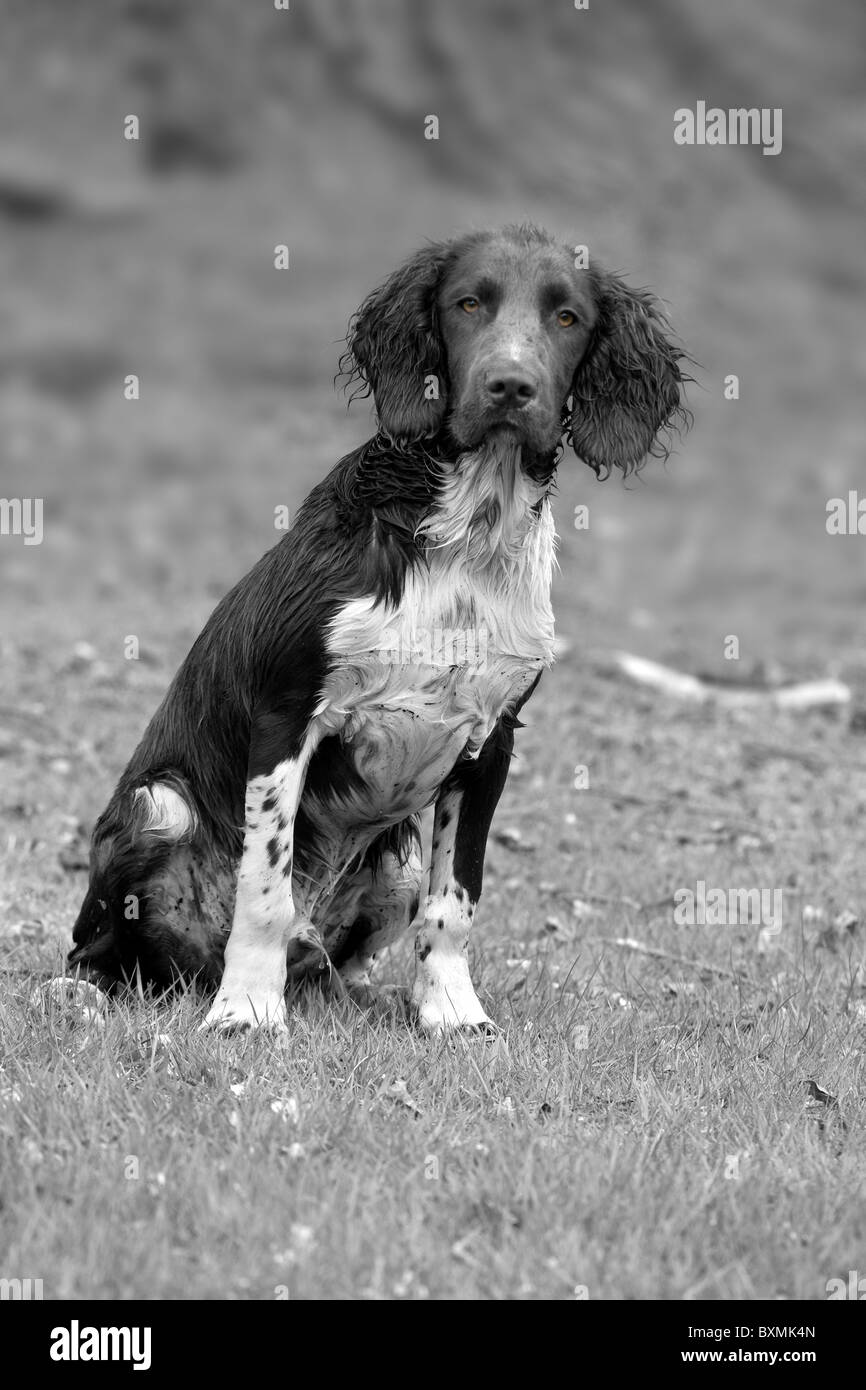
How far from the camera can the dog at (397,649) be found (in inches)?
165

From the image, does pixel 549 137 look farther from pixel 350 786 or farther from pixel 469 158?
pixel 350 786

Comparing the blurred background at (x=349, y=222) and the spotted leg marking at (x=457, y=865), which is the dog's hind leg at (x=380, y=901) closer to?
the spotted leg marking at (x=457, y=865)

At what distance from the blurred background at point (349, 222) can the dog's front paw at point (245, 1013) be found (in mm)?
11266

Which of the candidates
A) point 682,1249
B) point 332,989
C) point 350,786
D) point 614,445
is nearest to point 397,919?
point 332,989

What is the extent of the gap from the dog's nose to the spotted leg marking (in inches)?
36.8

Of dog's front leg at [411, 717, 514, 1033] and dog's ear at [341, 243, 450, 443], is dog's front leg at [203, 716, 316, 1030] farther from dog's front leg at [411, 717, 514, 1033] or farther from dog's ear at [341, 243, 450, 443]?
dog's ear at [341, 243, 450, 443]

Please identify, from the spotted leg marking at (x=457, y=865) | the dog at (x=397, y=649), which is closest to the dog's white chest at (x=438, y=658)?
the dog at (x=397, y=649)

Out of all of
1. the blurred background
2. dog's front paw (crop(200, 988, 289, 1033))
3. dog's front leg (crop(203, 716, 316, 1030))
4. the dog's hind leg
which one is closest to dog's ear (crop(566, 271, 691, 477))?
dog's front leg (crop(203, 716, 316, 1030))

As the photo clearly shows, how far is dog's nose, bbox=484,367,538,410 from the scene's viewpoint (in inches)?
156

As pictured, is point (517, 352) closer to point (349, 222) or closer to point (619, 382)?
point (619, 382)

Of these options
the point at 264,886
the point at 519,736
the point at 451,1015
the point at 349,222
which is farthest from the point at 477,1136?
the point at 349,222

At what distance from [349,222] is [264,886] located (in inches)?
658

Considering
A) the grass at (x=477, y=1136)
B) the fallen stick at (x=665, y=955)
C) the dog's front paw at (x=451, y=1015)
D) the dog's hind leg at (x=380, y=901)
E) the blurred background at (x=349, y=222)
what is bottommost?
the grass at (x=477, y=1136)

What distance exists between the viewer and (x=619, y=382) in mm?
4422
